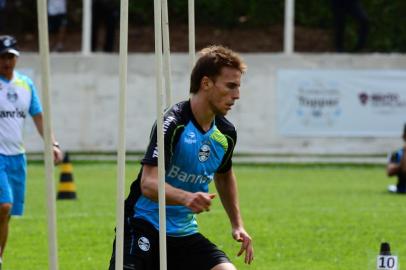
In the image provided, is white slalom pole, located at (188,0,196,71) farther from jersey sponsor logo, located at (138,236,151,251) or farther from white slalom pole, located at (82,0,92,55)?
white slalom pole, located at (82,0,92,55)

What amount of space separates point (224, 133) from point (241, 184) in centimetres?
1425

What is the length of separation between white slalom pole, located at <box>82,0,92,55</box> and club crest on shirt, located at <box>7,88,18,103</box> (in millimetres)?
16974

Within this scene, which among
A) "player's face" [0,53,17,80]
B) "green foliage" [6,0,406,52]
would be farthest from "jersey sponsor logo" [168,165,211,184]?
"green foliage" [6,0,406,52]

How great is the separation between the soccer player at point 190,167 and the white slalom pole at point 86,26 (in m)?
21.1

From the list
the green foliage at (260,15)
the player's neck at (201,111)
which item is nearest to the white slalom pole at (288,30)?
the green foliage at (260,15)

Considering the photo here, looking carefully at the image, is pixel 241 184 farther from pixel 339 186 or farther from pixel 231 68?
pixel 231 68

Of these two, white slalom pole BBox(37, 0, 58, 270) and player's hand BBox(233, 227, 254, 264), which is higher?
white slalom pole BBox(37, 0, 58, 270)

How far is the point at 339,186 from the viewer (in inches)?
850

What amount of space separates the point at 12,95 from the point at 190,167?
14.8 ft

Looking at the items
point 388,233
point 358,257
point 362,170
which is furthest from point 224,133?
point 362,170

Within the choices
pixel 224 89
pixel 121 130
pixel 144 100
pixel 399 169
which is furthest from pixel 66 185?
pixel 121 130

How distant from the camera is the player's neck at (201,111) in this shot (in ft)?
24.7

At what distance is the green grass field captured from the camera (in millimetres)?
12094

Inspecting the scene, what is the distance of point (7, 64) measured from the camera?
11.6 meters
